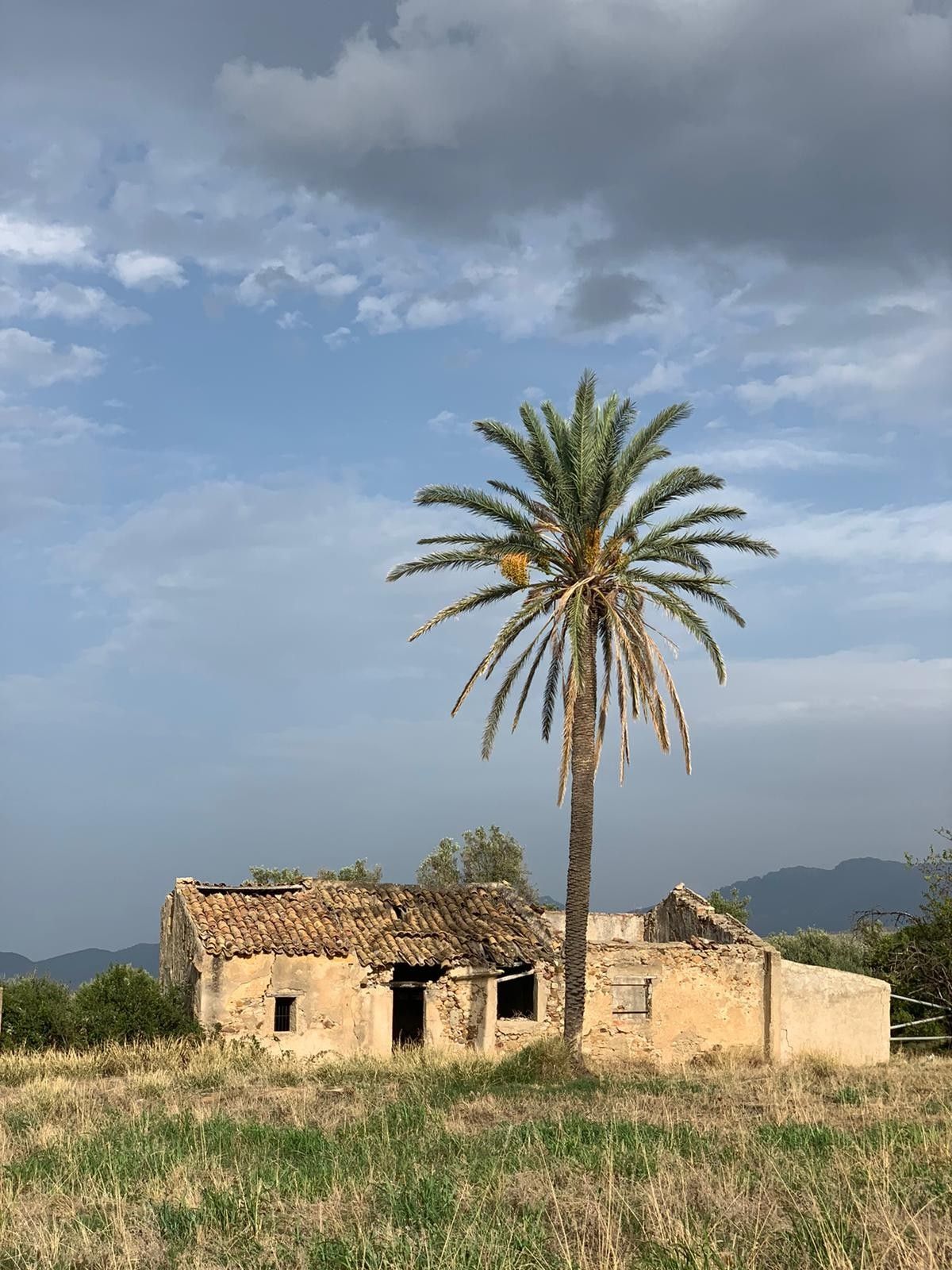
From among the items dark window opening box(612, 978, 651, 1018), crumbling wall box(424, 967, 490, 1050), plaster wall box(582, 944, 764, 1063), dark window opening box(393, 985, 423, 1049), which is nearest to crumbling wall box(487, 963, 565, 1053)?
crumbling wall box(424, 967, 490, 1050)

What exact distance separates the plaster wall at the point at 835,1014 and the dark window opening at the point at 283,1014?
11898 millimetres

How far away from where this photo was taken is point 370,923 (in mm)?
30547

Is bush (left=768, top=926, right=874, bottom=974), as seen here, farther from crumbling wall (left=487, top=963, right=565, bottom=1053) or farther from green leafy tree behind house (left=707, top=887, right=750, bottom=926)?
crumbling wall (left=487, top=963, right=565, bottom=1053)

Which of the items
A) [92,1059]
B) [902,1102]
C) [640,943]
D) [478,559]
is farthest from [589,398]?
[92,1059]

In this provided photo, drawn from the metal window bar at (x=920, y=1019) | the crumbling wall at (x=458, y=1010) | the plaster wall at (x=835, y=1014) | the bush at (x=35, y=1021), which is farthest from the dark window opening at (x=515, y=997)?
the bush at (x=35, y=1021)

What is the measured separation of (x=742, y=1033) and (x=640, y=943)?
Result: 335 cm

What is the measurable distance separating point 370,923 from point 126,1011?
20.2ft

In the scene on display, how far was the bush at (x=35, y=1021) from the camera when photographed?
27.2 m

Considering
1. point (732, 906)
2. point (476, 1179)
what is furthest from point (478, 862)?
point (476, 1179)

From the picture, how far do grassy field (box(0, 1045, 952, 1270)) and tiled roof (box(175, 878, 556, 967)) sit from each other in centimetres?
901

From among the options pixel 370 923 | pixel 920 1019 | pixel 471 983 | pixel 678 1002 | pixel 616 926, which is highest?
pixel 370 923

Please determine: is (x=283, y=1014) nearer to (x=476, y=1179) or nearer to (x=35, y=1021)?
(x=35, y=1021)

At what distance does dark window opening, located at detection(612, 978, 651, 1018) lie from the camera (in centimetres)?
2922

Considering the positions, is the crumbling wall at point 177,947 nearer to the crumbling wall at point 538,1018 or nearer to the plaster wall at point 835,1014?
the crumbling wall at point 538,1018
